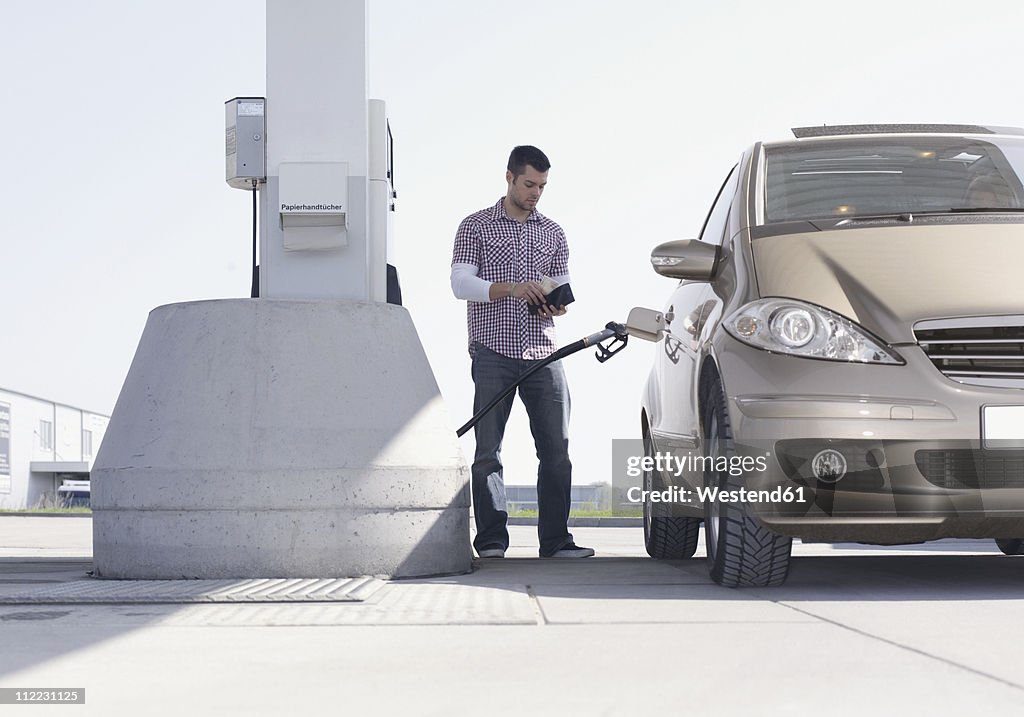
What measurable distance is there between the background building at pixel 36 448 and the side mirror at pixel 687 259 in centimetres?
5518

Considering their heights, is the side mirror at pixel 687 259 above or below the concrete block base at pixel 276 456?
above

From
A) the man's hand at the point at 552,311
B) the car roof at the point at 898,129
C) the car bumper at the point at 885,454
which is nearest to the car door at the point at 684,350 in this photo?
the car roof at the point at 898,129

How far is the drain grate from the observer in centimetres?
429

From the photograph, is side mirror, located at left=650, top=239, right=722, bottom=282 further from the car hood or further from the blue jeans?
the blue jeans

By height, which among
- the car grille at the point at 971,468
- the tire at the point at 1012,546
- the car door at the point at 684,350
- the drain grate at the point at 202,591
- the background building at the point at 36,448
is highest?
the car door at the point at 684,350

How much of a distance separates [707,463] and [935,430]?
2.97 ft

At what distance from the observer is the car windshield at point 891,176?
200 inches

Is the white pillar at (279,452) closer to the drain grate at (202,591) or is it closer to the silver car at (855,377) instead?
the drain grate at (202,591)

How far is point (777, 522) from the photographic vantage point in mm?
4309

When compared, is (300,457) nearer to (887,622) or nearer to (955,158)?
(887,622)

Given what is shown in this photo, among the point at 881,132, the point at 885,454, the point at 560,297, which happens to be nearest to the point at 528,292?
the point at 560,297

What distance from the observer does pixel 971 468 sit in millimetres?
4238

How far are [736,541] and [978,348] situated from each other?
99cm

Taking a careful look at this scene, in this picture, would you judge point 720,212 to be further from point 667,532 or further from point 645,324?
point 667,532
